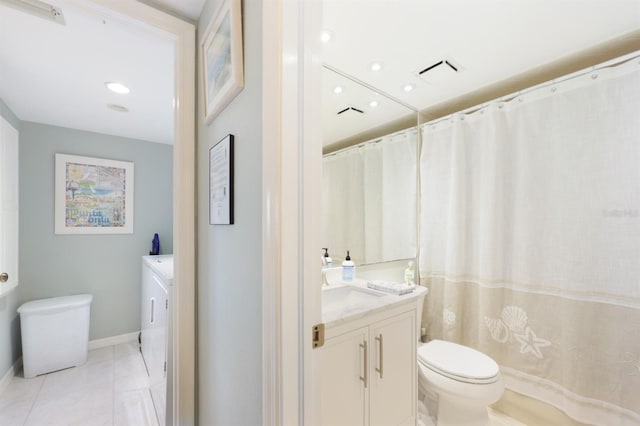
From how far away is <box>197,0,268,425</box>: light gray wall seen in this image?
771 millimetres

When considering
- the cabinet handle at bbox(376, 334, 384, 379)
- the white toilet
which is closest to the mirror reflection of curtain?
the cabinet handle at bbox(376, 334, 384, 379)

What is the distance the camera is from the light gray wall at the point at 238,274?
77 cm

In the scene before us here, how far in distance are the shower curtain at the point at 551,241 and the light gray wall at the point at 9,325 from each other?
A: 10.9 ft

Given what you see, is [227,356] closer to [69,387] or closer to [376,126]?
[376,126]

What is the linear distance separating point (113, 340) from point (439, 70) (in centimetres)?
390

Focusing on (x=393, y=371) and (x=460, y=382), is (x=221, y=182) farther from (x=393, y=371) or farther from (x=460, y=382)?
(x=460, y=382)

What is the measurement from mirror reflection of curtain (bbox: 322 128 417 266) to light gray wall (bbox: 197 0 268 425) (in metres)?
0.79

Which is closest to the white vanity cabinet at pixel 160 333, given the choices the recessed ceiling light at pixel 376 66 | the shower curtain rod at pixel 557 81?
the recessed ceiling light at pixel 376 66

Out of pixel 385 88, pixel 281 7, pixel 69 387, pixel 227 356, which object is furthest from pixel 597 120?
pixel 69 387

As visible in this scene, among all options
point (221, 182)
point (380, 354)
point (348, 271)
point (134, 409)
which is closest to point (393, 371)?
point (380, 354)

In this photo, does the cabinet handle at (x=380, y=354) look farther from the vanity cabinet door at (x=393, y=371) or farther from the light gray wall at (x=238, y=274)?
the light gray wall at (x=238, y=274)

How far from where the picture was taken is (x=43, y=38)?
133 centimetres

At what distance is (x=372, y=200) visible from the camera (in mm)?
2008

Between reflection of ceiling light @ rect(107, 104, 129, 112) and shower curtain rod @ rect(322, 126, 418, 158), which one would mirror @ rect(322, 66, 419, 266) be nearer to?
shower curtain rod @ rect(322, 126, 418, 158)
